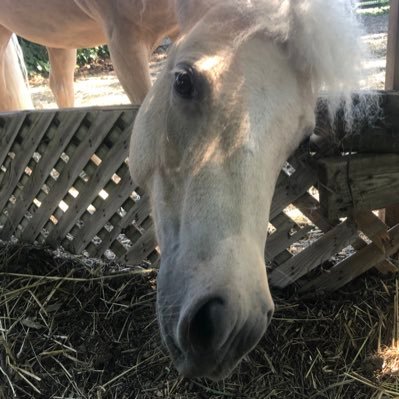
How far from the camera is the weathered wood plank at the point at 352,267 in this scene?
6.26 ft

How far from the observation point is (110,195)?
7.46ft

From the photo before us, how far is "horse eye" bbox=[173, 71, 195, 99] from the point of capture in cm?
100

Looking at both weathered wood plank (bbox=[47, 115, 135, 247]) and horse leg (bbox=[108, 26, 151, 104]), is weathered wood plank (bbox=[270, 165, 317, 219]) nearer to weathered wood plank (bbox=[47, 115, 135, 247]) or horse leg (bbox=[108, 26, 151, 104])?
weathered wood plank (bbox=[47, 115, 135, 247])

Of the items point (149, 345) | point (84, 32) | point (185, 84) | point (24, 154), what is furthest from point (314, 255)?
point (84, 32)

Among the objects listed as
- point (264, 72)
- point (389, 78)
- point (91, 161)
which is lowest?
point (91, 161)

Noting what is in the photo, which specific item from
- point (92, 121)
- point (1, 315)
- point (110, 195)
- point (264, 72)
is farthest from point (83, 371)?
point (264, 72)

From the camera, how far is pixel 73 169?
2.30 meters

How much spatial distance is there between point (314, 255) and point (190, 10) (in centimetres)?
116

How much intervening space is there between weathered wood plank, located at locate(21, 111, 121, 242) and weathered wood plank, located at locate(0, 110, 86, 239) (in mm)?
74

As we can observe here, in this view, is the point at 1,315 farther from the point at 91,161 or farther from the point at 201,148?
the point at 201,148

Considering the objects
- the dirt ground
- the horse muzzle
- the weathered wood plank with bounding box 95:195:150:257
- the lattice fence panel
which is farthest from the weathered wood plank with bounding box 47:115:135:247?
the dirt ground

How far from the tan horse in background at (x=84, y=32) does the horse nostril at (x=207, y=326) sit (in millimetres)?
1336

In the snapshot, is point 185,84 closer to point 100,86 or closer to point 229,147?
point 229,147

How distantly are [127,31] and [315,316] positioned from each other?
161 cm
